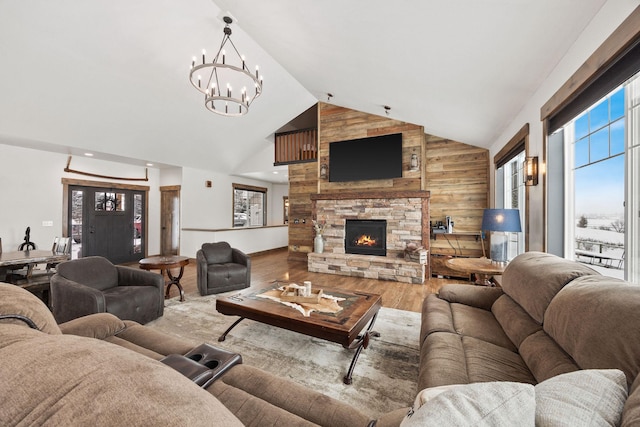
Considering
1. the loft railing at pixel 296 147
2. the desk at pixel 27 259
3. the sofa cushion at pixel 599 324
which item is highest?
the loft railing at pixel 296 147

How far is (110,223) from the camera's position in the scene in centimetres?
635

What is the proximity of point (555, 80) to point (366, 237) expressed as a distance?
3778 millimetres

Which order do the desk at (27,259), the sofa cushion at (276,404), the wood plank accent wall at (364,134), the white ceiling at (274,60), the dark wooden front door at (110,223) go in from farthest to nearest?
the dark wooden front door at (110,223), the wood plank accent wall at (364,134), the desk at (27,259), the white ceiling at (274,60), the sofa cushion at (276,404)

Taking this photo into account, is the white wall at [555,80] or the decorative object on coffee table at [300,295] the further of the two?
the decorative object on coffee table at [300,295]

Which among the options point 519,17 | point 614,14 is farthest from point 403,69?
point 614,14

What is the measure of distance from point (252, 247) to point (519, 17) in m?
7.27

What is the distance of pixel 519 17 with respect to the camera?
186 centimetres

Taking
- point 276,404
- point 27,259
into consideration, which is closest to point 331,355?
point 276,404

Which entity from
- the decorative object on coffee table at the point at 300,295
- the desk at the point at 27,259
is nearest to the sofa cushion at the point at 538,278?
the decorative object on coffee table at the point at 300,295

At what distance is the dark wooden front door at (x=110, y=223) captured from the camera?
5.89 metres

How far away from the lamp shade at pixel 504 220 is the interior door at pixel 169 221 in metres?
6.96

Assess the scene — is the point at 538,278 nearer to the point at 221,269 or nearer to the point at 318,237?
the point at 221,269

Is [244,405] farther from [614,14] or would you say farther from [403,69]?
[403,69]

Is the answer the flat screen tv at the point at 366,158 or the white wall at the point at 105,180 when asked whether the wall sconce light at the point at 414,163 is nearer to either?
the flat screen tv at the point at 366,158
